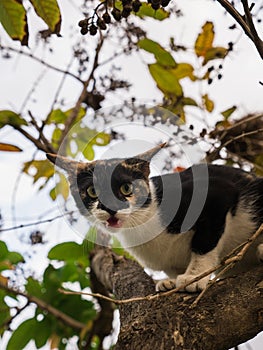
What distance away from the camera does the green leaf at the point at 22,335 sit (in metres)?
1.69

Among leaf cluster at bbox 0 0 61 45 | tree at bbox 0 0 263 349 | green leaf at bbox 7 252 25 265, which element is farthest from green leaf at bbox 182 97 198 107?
leaf cluster at bbox 0 0 61 45

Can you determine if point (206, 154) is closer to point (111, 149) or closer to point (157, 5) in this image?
point (111, 149)

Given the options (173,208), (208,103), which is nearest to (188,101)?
(208,103)

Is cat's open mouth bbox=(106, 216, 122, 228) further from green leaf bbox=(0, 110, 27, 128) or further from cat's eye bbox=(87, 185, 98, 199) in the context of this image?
green leaf bbox=(0, 110, 27, 128)

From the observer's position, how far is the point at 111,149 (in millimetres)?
1515

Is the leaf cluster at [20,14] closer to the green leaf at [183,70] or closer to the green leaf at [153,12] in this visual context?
the green leaf at [153,12]

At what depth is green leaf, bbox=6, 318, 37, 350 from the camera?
5.55ft

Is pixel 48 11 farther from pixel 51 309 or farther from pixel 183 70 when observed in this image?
pixel 51 309

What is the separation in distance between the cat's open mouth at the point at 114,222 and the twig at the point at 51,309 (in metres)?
0.42

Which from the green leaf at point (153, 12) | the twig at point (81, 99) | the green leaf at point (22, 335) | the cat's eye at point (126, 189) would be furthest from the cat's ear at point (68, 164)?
the green leaf at point (22, 335)

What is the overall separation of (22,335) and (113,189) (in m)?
0.67

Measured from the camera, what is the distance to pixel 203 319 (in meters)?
0.93

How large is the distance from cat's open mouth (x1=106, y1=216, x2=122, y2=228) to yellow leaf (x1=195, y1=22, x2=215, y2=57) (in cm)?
63

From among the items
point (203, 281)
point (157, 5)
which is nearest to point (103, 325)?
point (203, 281)
